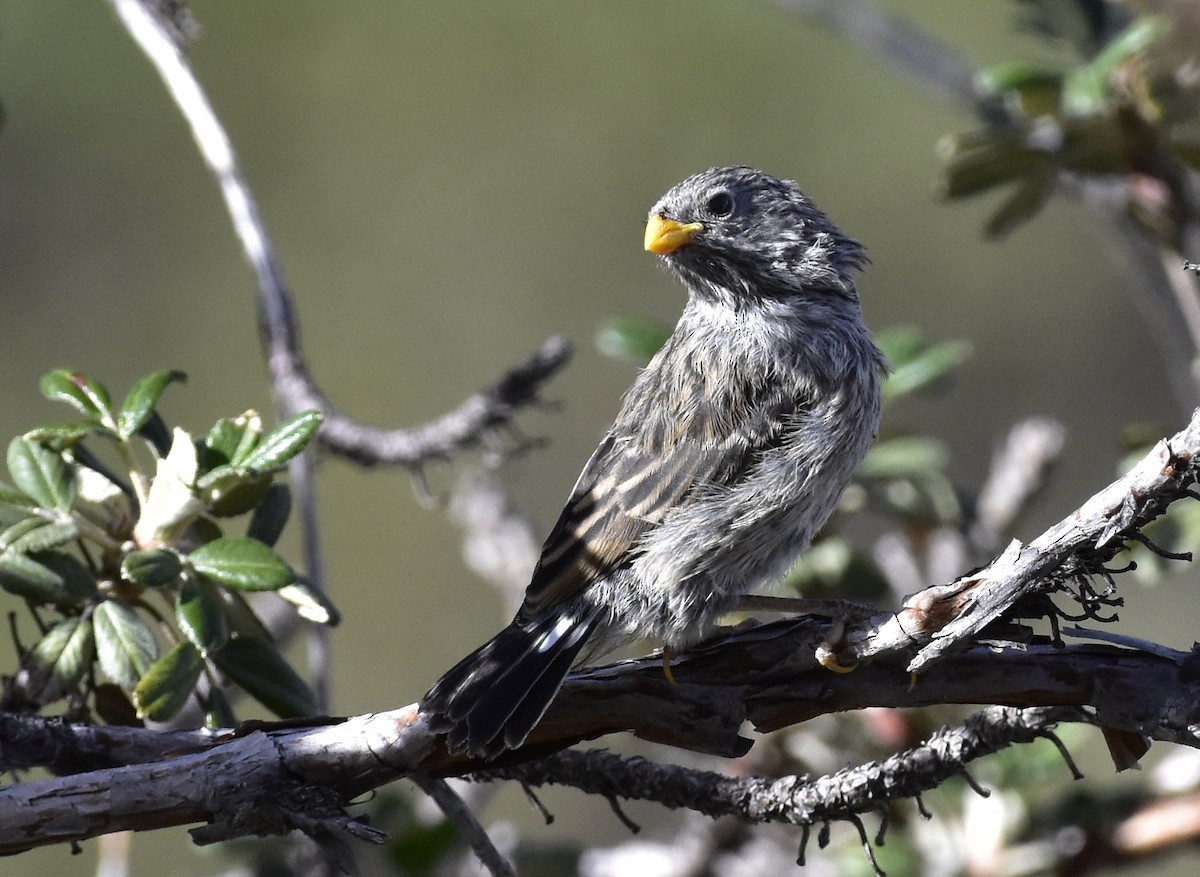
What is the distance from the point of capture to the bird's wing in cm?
270

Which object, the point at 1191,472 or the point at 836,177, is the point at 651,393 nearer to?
the point at 1191,472

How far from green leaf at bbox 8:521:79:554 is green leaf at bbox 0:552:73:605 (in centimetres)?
2

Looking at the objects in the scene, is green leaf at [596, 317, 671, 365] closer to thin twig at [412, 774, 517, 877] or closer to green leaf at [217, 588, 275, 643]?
green leaf at [217, 588, 275, 643]

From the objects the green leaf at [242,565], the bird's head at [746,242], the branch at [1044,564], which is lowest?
the branch at [1044,564]

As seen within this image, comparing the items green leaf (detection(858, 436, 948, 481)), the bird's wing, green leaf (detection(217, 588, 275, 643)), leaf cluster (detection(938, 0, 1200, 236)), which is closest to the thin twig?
green leaf (detection(217, 588, 275, 643))

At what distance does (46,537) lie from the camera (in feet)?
7.20

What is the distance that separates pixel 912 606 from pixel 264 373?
4895 mm

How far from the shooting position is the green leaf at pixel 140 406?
2326 mm

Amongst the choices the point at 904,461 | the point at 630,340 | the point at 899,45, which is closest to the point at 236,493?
the point at 630,340

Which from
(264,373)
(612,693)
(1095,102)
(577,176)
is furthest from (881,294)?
(612,693)

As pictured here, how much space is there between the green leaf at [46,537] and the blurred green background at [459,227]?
379cm

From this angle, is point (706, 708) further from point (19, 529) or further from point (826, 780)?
point (19, 529)

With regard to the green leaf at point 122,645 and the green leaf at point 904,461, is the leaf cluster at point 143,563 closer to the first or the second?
the green leaf at point 122,645

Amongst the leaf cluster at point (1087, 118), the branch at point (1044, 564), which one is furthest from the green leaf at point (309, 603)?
the leaf cluster at point (1087, 118)
